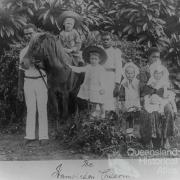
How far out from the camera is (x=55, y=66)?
1.99m

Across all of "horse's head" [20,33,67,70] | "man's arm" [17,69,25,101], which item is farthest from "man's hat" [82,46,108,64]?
"man's arm" [17,69,25,101]

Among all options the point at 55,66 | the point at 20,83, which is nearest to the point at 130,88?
the point at 55,66

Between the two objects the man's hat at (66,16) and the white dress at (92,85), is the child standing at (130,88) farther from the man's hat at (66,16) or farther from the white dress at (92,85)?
the man's hat at (66,16)

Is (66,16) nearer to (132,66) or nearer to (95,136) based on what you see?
(132,66)

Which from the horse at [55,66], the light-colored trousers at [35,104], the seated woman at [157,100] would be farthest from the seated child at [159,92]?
the light-colored trousers at [35,104]

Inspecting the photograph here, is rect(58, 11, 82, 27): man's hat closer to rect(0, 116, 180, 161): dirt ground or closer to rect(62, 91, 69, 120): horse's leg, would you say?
rect(62, 91, 69, 120): horse's leg

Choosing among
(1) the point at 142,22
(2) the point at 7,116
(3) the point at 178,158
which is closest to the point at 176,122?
(3) the point at 178,158

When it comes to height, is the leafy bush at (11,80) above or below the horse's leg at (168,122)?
above

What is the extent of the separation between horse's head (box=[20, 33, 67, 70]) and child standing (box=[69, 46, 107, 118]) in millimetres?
107

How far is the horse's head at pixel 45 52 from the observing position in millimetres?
1975

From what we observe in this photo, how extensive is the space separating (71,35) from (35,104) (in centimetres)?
40

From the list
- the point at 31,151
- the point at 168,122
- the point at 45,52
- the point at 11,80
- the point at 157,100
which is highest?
the point at 45,52

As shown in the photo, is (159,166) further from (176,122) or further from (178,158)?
(176,122)

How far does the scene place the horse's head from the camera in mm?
1975
